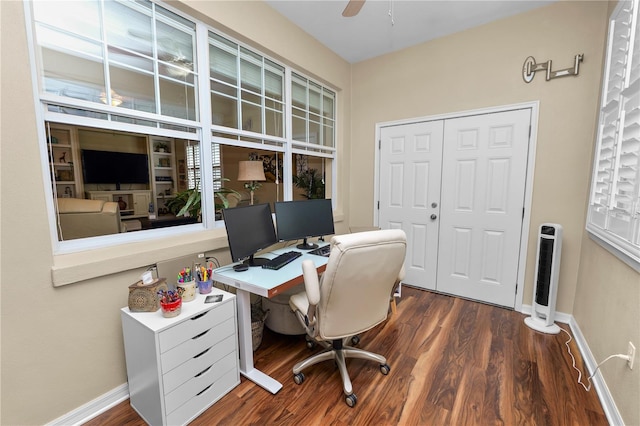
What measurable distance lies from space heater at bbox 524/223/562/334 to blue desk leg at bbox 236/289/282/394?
2.40 m

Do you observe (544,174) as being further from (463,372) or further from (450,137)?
(463,372)

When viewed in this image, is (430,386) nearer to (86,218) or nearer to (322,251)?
(322,251)

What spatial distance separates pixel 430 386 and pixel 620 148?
75.8 inches

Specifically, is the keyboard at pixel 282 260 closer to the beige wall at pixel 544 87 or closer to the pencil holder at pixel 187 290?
the pencil holder at pixel 187 290

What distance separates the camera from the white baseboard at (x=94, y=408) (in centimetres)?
146

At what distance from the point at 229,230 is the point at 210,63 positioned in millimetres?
1396

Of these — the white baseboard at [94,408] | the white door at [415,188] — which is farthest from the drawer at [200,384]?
the white door at [415,188]

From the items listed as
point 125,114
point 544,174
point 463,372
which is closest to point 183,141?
point 125,114

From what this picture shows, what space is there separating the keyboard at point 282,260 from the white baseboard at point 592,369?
2.06 meters

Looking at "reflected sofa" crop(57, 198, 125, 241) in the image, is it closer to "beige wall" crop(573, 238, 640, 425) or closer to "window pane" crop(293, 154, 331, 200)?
"window pane" crop(293, 154, 331, 200)

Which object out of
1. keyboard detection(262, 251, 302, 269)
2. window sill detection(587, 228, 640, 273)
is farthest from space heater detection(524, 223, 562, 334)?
keyboard detection(262, 251, 302, 269)

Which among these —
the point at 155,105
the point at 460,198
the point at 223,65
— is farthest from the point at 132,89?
the point at 460,198

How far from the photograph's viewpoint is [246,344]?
1.83m

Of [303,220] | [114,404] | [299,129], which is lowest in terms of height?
[114,404]
